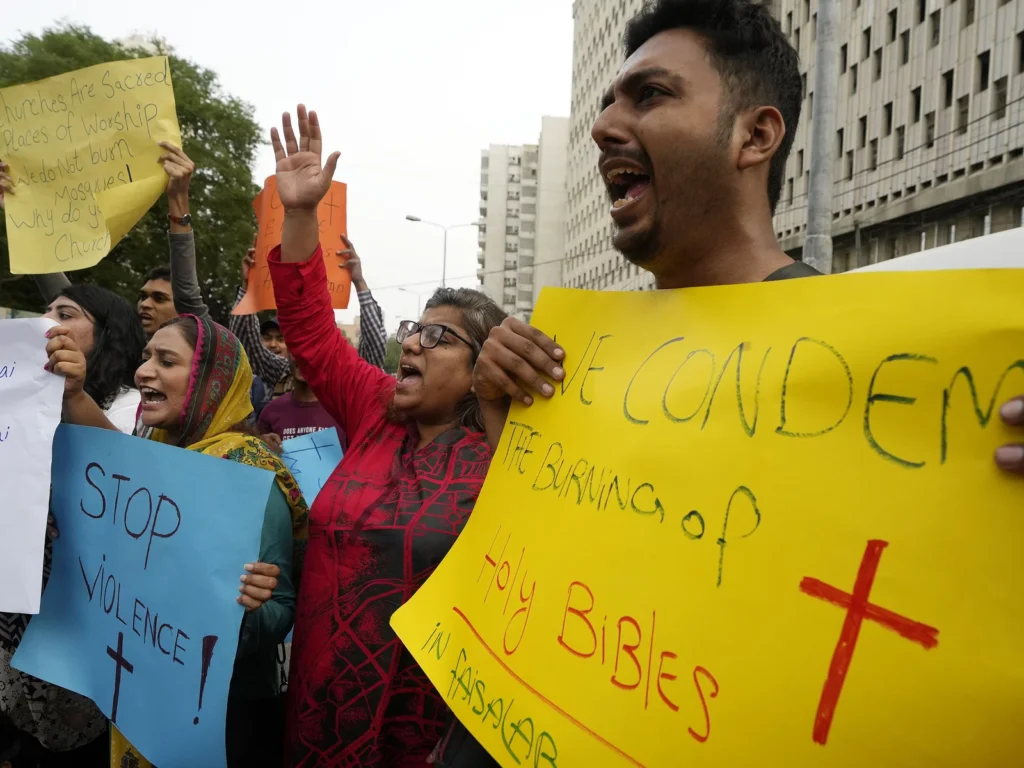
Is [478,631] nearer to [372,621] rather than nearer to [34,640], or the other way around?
[372,621]

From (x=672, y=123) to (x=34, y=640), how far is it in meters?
2.24

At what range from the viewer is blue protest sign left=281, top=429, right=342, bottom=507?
10.9 feet

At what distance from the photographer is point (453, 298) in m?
2.51

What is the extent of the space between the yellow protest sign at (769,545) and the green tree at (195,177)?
70.6 ft

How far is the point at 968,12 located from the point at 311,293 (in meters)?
23.5

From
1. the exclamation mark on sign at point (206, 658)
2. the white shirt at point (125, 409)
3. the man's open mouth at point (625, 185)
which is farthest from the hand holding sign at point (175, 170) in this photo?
the man's open mouth at point (625, 185)

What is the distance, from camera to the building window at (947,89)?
2105 cm

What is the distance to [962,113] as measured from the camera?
20.4 metres

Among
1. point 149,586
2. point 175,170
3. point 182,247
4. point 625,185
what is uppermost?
point 175,170

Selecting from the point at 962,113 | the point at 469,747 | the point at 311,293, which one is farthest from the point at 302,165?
the point at 962,113

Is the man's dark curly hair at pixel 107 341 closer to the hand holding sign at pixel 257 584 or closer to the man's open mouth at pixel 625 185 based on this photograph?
the hand holding sign at pixel 257 584

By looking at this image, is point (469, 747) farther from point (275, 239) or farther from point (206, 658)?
point (275, 239)

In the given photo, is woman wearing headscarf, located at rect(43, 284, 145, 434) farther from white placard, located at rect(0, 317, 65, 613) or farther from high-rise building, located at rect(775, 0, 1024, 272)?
high-rise building, located at rect(775, 0, 1024, 272)

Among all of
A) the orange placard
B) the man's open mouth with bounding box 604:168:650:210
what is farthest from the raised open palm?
the orange placard
